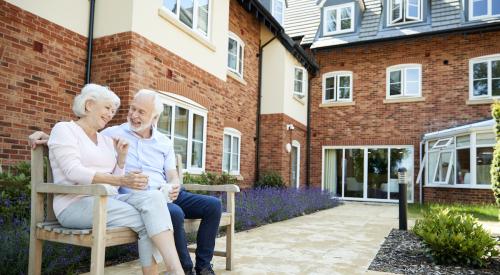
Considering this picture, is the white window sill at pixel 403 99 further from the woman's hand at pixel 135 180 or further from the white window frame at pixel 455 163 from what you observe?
the woman's hand at pixel 135 180

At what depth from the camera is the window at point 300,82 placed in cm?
1314

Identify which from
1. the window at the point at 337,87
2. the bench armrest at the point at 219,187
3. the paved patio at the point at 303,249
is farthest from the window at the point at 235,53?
the bench armrest at the point at 219,187

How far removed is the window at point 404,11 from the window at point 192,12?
8.68 meters

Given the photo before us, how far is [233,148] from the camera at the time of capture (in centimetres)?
1029

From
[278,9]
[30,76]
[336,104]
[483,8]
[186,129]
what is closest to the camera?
[30,76]

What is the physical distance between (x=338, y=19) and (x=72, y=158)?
14166mm

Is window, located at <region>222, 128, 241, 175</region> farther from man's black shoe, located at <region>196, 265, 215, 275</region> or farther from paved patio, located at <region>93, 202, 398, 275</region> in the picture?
man's black shoe, located at <region>196, 265, 215, 275</region>

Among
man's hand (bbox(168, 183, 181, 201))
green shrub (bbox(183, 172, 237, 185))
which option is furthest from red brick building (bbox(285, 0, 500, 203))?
man's hand (bbox(168, 183, 181, 201))

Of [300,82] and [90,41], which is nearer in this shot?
[90,41]

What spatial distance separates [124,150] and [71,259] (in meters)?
1.15

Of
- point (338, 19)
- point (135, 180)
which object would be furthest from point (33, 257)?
point (338, 19)

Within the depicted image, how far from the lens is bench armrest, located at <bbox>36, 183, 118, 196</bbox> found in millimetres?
2109

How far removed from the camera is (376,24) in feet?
46.6

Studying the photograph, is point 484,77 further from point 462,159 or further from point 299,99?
point 299,99
